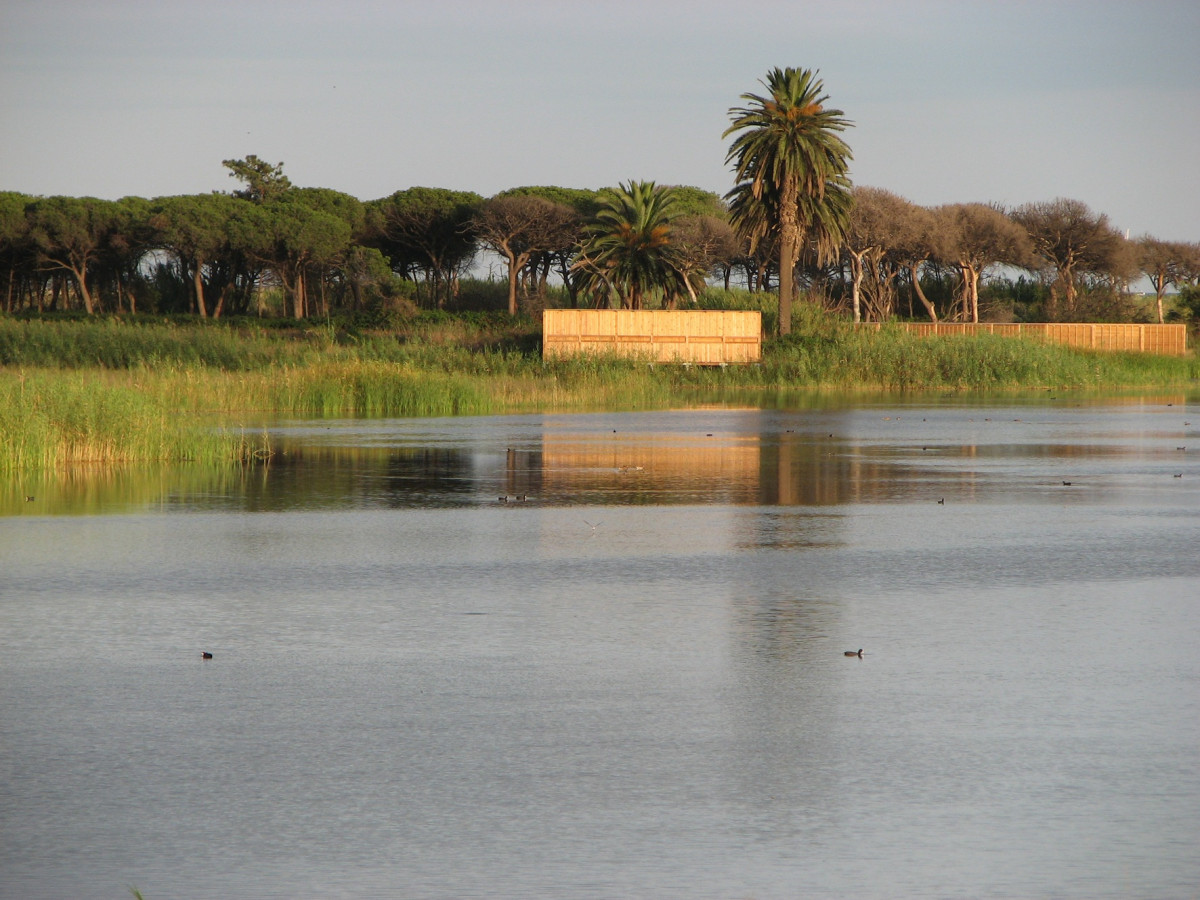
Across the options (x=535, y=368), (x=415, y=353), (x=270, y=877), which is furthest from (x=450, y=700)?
A: (x=535, y=368)

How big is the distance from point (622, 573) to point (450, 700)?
12.4ft

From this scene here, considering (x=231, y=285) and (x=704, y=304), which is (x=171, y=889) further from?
(x=231, y=285)

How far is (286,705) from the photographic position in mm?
6488

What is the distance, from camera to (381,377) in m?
33.2

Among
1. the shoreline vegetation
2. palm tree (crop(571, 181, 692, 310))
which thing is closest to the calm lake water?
the shoreline vegetation

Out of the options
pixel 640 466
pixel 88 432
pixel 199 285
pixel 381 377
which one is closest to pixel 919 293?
pixel 199 285

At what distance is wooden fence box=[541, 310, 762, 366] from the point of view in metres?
55.4

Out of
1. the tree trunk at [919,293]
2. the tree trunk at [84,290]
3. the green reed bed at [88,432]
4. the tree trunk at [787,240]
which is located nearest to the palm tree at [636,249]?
the tree trunk at [787,240]

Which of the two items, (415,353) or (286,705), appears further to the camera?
(415,353)

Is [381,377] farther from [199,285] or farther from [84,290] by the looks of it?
[84,290]

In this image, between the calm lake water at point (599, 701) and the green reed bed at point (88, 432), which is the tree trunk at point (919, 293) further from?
the calm lake water at point (599, 701)

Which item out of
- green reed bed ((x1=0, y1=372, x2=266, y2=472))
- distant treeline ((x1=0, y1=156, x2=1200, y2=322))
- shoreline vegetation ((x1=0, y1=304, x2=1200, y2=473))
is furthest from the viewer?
distant treeline ((x1=0, y1=156, x2=1200, y2=322))

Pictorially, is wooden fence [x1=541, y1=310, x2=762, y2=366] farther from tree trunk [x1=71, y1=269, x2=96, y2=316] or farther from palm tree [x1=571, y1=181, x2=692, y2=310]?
tree trunk [x1=71, y1=269, x2=96, y2=316]

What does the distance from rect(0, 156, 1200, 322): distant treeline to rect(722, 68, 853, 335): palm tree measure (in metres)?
21.2
